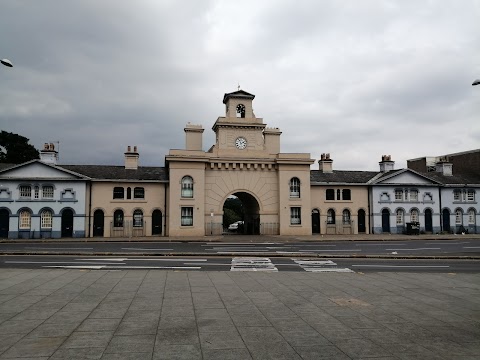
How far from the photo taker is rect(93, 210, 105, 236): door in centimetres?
3938

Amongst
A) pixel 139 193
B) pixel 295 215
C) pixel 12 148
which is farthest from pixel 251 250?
pixel 12 148

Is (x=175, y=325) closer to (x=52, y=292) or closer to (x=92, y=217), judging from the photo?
(x=52, y=292)

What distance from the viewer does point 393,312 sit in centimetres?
980

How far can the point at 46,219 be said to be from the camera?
1512 inches

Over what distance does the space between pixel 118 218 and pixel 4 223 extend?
420 inches

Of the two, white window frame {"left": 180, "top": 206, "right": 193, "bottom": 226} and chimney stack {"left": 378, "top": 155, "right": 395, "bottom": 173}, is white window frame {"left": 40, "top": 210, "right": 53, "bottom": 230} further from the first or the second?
chimney stack {"left": 378, "top": 155, "right": 395, "bottom": 173}

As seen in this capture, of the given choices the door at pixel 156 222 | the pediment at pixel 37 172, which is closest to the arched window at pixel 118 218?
the door at pixel 156 222

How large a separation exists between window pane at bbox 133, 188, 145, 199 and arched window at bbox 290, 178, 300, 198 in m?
15.8

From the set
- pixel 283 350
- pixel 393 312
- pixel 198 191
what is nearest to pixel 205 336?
pixel 283 350

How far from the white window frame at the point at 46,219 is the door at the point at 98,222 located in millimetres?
4104

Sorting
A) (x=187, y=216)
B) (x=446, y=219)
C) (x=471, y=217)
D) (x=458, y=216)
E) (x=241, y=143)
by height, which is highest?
(x=241, y=143)

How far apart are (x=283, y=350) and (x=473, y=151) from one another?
59.1m

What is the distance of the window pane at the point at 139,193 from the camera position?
132 feet

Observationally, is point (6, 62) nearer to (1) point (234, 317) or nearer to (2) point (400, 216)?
(1) point (234, 317)
